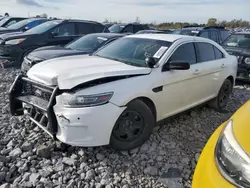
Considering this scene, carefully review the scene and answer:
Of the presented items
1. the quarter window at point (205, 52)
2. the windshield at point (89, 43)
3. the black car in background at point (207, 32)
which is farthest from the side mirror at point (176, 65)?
the black car in background at point (207, 32)

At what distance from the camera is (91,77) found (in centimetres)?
308

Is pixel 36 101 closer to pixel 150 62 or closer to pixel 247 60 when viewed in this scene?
pixel 150 62

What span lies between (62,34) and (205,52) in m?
6.01

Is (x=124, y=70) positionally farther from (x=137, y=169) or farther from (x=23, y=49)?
(x=23, y=49)

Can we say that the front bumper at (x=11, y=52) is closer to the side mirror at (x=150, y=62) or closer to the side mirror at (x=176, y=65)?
the side mirror at (x=150, y=62)

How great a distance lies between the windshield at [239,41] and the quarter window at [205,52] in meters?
3.77

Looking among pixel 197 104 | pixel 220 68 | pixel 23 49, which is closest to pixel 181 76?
pixel 197 104

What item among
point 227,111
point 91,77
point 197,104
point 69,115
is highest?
point 91,77

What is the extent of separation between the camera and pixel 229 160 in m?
1.67

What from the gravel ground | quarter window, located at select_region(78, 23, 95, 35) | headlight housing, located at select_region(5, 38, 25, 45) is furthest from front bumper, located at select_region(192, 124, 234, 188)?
quarter window, located at select_region(78, 23, 95, 35)

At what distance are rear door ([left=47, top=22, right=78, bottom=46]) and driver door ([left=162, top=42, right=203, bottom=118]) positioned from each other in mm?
5890

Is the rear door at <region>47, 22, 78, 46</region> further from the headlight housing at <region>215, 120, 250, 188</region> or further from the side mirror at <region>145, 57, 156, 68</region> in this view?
the headlight housing at <region>215, 120, 250, 188</region>

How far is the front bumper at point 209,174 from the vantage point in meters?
1.62

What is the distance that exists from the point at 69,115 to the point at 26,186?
34.0 inches
